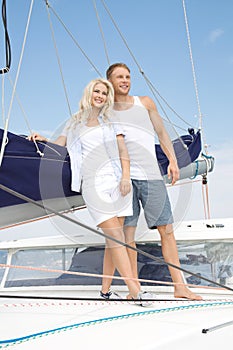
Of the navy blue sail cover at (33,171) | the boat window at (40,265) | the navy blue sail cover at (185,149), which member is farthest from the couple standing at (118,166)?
the boat window at (40,265)

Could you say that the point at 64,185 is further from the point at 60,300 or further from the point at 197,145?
the point at 197,145

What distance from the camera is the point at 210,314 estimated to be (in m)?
2.82

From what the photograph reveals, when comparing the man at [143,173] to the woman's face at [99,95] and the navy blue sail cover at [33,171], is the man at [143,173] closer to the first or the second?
the woman's face at [99,95]

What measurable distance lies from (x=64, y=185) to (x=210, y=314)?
59.6 inches

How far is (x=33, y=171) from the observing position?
3.55 metres

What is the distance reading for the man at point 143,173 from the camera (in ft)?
11.9

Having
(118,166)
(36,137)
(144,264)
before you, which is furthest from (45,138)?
(144,264)

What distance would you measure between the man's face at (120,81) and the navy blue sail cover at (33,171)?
24.9 inches

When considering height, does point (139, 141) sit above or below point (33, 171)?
above

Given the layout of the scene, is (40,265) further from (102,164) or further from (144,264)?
(102,164)

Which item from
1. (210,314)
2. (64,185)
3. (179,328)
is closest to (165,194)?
(64,185)

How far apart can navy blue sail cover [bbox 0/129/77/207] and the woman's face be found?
1.44ft

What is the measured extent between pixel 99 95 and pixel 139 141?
0.47 metres

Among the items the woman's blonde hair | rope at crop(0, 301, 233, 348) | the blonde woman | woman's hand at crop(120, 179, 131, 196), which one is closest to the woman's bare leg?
the blonde woman
